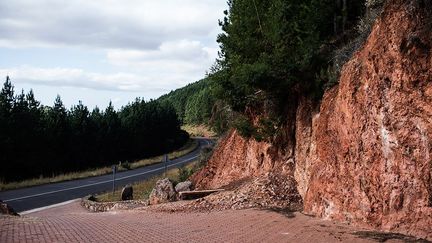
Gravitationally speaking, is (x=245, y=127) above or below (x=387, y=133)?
above

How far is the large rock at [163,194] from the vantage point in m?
19.9

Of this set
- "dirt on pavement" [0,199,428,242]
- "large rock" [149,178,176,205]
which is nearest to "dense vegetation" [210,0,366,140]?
"large rock" [149,178,176,205]

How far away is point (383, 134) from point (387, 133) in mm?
142

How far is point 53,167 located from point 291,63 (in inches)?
1333

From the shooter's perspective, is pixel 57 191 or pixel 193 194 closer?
pixel 193 194

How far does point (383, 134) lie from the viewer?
1035 centimetres

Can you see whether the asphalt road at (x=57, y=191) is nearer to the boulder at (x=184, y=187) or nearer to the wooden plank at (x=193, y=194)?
the boulder at (x=184, y=187)

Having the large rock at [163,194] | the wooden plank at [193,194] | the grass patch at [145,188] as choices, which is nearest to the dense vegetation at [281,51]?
the wooden plank at [193,194]

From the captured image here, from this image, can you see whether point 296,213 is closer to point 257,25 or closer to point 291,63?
point 291,63

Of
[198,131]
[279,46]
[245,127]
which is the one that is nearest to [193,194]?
[245,127]

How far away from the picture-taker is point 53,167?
43.4 meters

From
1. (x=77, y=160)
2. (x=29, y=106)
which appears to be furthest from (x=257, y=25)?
(x=77, y=160)

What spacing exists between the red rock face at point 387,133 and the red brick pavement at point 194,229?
89cm

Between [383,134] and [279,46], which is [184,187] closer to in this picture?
[279,46]
